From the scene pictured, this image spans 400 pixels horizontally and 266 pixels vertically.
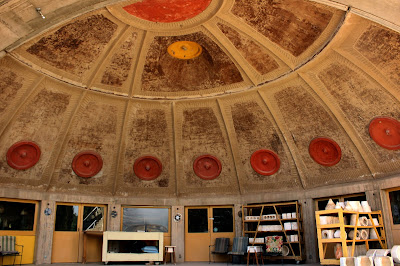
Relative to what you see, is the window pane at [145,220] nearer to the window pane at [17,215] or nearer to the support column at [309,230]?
the window pane at [17,215]

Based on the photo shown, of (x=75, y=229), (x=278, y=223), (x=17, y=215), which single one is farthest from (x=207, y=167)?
(x=17, y=215)

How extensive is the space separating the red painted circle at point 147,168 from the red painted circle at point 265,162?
4365 mm

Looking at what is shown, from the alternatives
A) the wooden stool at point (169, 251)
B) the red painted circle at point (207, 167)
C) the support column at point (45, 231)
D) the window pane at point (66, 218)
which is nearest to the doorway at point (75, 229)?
the window pane at point (66, 218)

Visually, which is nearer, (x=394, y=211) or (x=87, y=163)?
(x=394, y=211)

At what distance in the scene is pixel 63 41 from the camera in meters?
12.8

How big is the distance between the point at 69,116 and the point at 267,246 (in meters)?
9.60

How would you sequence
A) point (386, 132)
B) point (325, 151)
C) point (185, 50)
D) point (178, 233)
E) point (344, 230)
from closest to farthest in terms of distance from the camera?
point (344, 230) → point (386, 132) → point (185, 50) → point (325, 151) → point (178, 233)

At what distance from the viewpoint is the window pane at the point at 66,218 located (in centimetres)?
1568

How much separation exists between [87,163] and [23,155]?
261 cm

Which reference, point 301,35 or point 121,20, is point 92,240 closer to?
point 121,20

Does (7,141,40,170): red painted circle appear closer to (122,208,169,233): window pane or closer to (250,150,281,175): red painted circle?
(122,208,169,233): window pane

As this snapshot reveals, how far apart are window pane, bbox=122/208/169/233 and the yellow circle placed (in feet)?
23.9

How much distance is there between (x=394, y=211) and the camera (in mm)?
13195

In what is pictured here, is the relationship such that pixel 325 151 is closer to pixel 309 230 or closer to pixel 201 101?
pixel 309 230
